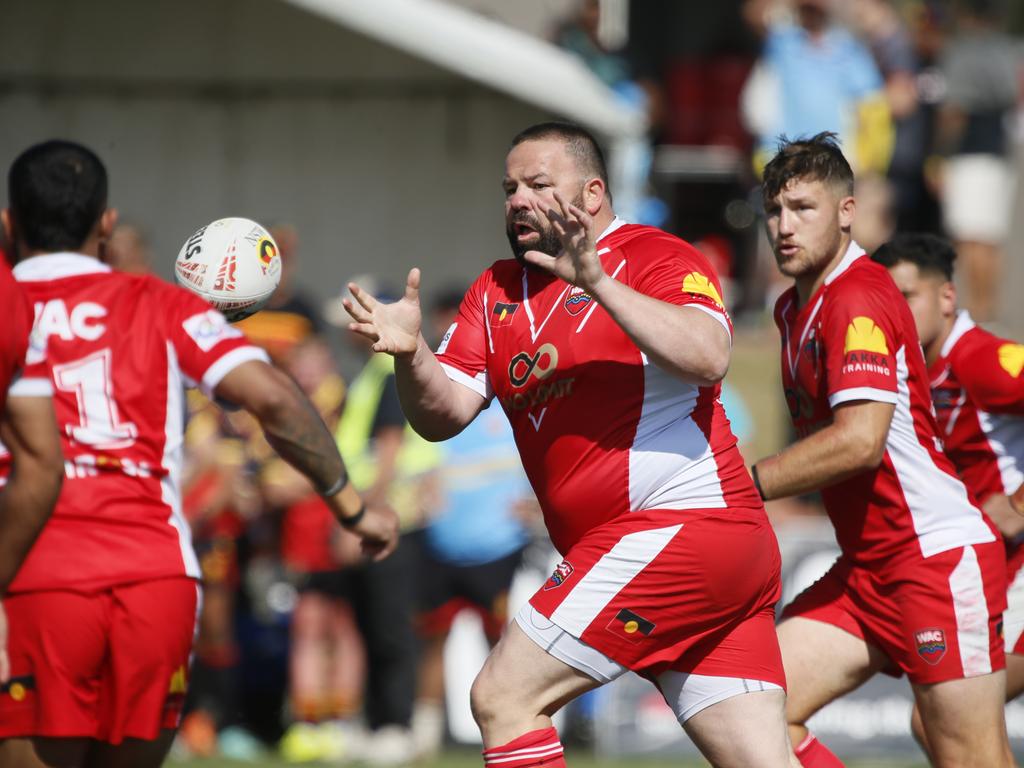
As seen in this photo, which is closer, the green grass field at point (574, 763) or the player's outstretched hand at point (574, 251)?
the player's outstretched hand at point (574, 251)

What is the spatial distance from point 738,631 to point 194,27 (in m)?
7.79

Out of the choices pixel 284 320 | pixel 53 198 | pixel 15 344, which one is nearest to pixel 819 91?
pixel 284 320

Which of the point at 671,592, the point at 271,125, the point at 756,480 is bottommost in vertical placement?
the point at 671,592

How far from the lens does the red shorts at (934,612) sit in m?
5.84

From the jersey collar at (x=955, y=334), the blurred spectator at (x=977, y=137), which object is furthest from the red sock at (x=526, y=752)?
the blurred spectator at (x=977, y=137)

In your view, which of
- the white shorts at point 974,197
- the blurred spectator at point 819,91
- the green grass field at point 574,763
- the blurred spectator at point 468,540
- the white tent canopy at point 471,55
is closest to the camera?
the green grass field at point 574,763

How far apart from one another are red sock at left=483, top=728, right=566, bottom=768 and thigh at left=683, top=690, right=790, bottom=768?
563mm

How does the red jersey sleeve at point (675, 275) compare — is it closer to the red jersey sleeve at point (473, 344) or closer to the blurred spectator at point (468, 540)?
the red jersey sleeve at point (473, 344)

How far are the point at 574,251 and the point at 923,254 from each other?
2.19 m

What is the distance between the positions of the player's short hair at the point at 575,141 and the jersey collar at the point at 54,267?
1.52 meters

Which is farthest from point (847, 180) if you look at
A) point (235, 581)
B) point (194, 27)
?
point (194, 27)

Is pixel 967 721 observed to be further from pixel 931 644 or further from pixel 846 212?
pixel 846 212

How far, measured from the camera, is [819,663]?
6.03 meters

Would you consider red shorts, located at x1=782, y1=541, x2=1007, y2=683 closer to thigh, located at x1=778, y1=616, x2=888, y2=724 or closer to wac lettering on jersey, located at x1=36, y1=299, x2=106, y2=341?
thigh, located at x1=778, y1=616, x2=888, y2=724
